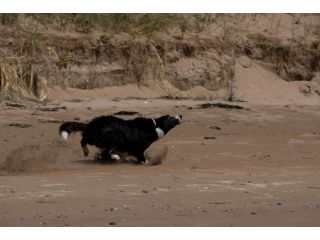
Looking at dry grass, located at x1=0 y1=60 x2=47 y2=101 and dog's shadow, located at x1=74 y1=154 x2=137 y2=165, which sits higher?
dry grass, located at x1=0 y1=60 x2=47 y2=101

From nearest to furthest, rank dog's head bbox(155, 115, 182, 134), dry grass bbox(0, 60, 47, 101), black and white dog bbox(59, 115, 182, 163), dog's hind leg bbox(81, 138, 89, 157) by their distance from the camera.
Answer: black and white dog bbox(59, 115, 182, 163) < dog's hind leg bbox(81, 138, 89, 157) < dog's head bbox(155, 115, 182, 134) < dry grass bbox(0, 60, 47, 101)

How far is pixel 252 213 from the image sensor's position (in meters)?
8.98

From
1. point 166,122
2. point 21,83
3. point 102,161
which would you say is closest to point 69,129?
point 102,161

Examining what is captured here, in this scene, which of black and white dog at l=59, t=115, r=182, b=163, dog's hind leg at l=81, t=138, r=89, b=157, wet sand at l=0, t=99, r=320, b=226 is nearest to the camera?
wet sand at l=0, t=99, r=320, b=226

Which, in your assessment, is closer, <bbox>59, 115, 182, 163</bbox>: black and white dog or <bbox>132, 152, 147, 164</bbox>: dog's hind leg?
<bbox>59, 115, 182, 163</bbox>: black and white dog

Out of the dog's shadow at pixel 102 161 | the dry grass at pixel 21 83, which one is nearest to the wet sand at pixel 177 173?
the dog's shadow at pixel 102 161

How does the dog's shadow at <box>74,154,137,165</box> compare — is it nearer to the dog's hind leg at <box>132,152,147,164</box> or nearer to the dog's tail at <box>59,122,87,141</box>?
Answer: the dog's hind leg at <box>132,152,147,164</box>

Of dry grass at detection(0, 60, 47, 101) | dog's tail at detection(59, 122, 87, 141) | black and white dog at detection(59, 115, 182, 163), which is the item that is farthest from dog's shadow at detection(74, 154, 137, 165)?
dry grass at detection(0, 60, 47, 101)

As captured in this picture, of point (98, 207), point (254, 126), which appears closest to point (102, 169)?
point (98, 207)

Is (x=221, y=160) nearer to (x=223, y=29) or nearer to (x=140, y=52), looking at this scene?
(x=140, y=52)

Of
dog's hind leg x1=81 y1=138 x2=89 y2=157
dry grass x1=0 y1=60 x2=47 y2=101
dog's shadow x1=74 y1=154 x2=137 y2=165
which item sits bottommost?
dog's shadow x1=74 y1=154 x2=137 y2=165

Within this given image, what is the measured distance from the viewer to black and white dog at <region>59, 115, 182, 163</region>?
1224 cm

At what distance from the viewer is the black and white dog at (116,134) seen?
12.2m
